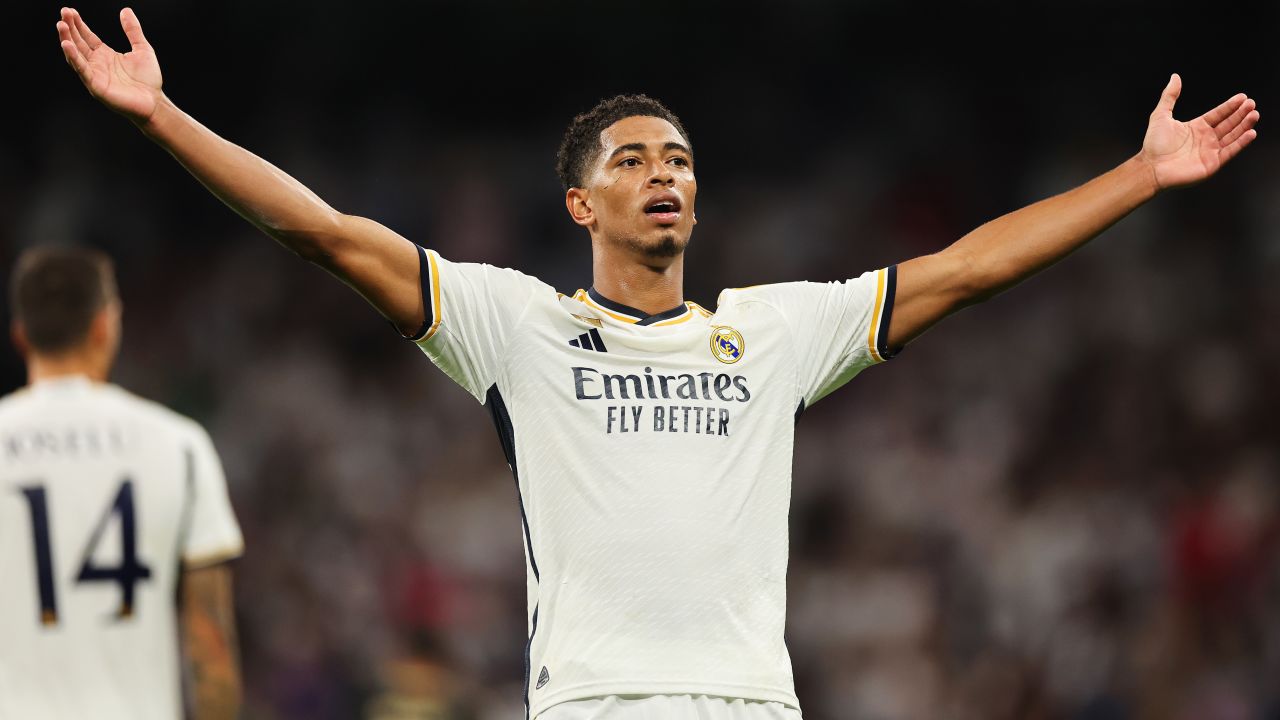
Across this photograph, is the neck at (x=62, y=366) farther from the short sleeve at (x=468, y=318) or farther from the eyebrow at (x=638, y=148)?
the eyebrow at (x=638, y=148)

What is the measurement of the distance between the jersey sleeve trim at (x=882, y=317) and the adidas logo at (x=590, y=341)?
826 millimetres

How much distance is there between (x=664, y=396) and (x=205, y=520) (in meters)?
1.44

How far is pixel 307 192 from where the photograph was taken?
412cm

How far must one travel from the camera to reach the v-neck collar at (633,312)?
451cm

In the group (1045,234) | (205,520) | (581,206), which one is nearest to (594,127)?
(581,206)

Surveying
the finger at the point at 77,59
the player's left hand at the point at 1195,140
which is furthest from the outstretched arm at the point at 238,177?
the player's left hand at the point at 1195,140

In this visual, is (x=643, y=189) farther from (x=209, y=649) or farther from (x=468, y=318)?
(x=209, y=649)

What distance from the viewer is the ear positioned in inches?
190

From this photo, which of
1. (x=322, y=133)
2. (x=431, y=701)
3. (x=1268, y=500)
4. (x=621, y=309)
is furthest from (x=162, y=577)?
(x=322, y=133)

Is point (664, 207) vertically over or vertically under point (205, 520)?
over

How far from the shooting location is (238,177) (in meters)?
4.00

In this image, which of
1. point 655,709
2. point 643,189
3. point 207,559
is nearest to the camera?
point 655,709

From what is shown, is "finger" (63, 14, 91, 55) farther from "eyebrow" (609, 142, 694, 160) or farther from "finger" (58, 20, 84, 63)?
"eyebrow" (609, 142, 694, 160)

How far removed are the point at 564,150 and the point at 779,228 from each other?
7099mm
